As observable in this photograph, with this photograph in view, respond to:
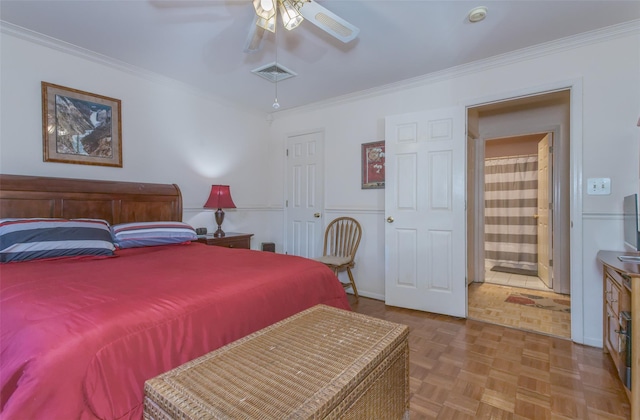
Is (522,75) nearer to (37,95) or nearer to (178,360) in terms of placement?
(178,360)

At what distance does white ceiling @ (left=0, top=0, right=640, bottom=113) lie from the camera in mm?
1998

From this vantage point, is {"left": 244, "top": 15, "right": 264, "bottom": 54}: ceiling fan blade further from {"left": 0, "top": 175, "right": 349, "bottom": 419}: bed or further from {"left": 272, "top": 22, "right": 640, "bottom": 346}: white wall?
{"left": 272, "top": 22, "right": 640, "bottom": 346}: white wall

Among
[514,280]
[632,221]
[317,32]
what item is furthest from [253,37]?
[514,280]

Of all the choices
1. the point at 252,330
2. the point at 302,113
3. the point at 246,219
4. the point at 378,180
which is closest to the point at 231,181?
the point at 246,219

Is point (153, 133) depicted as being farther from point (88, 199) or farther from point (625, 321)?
point (625, 321)

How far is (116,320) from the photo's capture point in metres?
0.99

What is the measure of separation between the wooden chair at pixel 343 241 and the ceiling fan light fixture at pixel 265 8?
2341mm

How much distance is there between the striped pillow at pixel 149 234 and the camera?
2355mm

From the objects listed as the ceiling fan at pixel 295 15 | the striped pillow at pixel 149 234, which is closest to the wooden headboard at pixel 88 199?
the striped pillow at pixel 149 234

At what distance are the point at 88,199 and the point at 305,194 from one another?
2.28m

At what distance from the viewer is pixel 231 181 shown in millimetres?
3846

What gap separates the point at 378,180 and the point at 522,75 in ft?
5.12

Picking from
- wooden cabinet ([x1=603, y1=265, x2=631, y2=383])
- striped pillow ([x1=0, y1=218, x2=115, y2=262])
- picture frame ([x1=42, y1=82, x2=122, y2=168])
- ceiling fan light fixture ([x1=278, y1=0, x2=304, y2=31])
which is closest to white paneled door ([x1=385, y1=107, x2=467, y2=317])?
wooden cabinet ([x1=603, y1=265, x2=631, y2=383])

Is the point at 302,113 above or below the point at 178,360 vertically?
above
